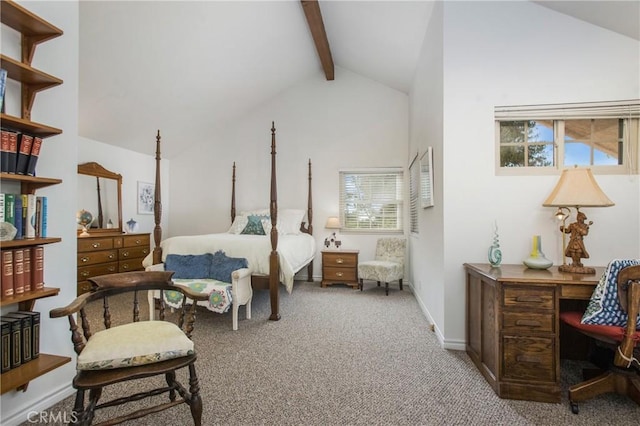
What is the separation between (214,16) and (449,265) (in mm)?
3607

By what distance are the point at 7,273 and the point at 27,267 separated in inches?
4.0

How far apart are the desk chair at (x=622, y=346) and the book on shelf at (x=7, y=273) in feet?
10.0

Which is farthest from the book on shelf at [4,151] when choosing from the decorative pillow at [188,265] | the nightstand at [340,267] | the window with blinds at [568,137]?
the nightstand at [340,267]

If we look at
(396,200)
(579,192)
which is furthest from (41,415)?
(396,200)

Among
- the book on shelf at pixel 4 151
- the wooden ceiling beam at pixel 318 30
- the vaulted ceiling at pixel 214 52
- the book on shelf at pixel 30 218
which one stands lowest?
the book on shelf at pixel 30 218

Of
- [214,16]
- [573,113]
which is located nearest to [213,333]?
[214,16]

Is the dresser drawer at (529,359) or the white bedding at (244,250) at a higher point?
the white bedding at (244,250)

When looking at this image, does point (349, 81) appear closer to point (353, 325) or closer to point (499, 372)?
point (353, 325)

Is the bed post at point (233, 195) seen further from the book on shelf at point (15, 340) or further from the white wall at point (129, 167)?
the book on shelf at point (15, 340)

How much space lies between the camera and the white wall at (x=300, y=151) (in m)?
5.38

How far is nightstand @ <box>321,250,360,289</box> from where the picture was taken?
16.1 feet

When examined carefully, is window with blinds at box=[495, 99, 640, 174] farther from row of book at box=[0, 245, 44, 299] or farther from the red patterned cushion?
row of book at box=[0, 245, 44, 299]

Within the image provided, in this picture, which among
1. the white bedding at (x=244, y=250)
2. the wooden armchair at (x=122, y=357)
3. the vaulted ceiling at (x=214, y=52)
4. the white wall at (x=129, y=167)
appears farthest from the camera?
the white wall at (x=129, y=167)

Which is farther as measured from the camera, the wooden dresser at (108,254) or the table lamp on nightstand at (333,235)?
the table lamp on nightstand at (333,235)
